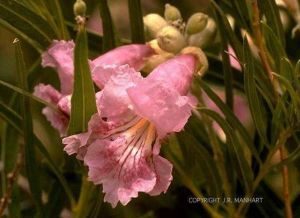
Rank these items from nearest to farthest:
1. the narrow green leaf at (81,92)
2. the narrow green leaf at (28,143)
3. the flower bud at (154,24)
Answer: the narrow green leaf at (81,92), the narrow green leaf at (28,143), the flower bud at (154,24)

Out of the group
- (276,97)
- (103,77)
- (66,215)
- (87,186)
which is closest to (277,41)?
(276,97)

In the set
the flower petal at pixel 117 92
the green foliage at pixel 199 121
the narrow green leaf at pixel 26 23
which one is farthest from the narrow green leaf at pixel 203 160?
the narrow green leaf at pixel 26 23

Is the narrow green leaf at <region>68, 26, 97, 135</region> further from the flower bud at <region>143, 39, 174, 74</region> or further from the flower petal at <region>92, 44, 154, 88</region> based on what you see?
the flower bud at <region>143, 39, 174, 74</region>

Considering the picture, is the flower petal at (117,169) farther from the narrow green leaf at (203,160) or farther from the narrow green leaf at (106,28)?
the narrow green leaf at (106,28)

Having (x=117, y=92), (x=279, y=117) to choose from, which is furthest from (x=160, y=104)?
(x=279, y=117)

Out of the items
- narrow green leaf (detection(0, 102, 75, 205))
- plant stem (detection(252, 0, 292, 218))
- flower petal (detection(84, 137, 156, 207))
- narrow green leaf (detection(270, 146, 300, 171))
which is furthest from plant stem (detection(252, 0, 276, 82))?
narrow green leaf (detection(0, 102, 75, 205))

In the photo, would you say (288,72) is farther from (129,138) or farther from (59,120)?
(59,120)
